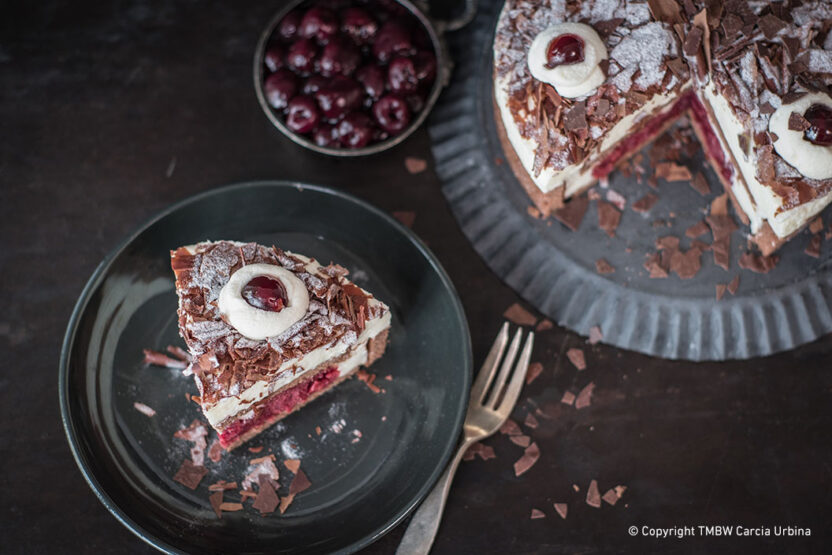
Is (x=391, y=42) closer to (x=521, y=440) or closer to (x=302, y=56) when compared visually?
(x=302, y=56)

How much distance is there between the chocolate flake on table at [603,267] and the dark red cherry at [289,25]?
5.38ft

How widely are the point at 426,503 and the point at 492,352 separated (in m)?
0.67

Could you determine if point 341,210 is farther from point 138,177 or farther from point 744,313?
point 744,313

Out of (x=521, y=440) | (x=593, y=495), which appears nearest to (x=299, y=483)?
(x=521, y=440)

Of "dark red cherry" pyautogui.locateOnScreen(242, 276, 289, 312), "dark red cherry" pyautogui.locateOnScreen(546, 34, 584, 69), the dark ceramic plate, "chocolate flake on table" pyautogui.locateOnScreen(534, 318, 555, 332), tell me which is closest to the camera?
"dark red cherry" pyautogui.locateOnScreen(242, 276, 289, 312)

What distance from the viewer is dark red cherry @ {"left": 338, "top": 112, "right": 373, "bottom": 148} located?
10.4 feet

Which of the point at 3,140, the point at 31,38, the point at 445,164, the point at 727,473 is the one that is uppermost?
the point at 31,38

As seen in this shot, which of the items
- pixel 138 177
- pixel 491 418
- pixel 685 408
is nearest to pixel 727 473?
pixel 685 408

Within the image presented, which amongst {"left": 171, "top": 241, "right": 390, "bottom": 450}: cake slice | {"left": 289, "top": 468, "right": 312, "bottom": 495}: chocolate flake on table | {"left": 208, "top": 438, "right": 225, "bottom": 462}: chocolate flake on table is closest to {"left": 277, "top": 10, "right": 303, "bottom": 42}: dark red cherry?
{"left": 171, "top": 241, "right": 390, "bottom": 450}: cake slice

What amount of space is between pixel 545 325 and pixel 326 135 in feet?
4.04

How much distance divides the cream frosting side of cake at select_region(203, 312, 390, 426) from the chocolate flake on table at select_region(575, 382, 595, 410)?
0.88 m

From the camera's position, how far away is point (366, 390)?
10.3 feet

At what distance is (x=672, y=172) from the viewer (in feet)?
10.8

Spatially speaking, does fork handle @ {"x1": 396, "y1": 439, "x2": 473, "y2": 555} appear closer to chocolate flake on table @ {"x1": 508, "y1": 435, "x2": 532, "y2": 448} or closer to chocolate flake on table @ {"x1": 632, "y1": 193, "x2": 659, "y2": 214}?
chocolate flake on table @ {"x1": 508, "y1": 435, "x2": 532, "y2": 448}
